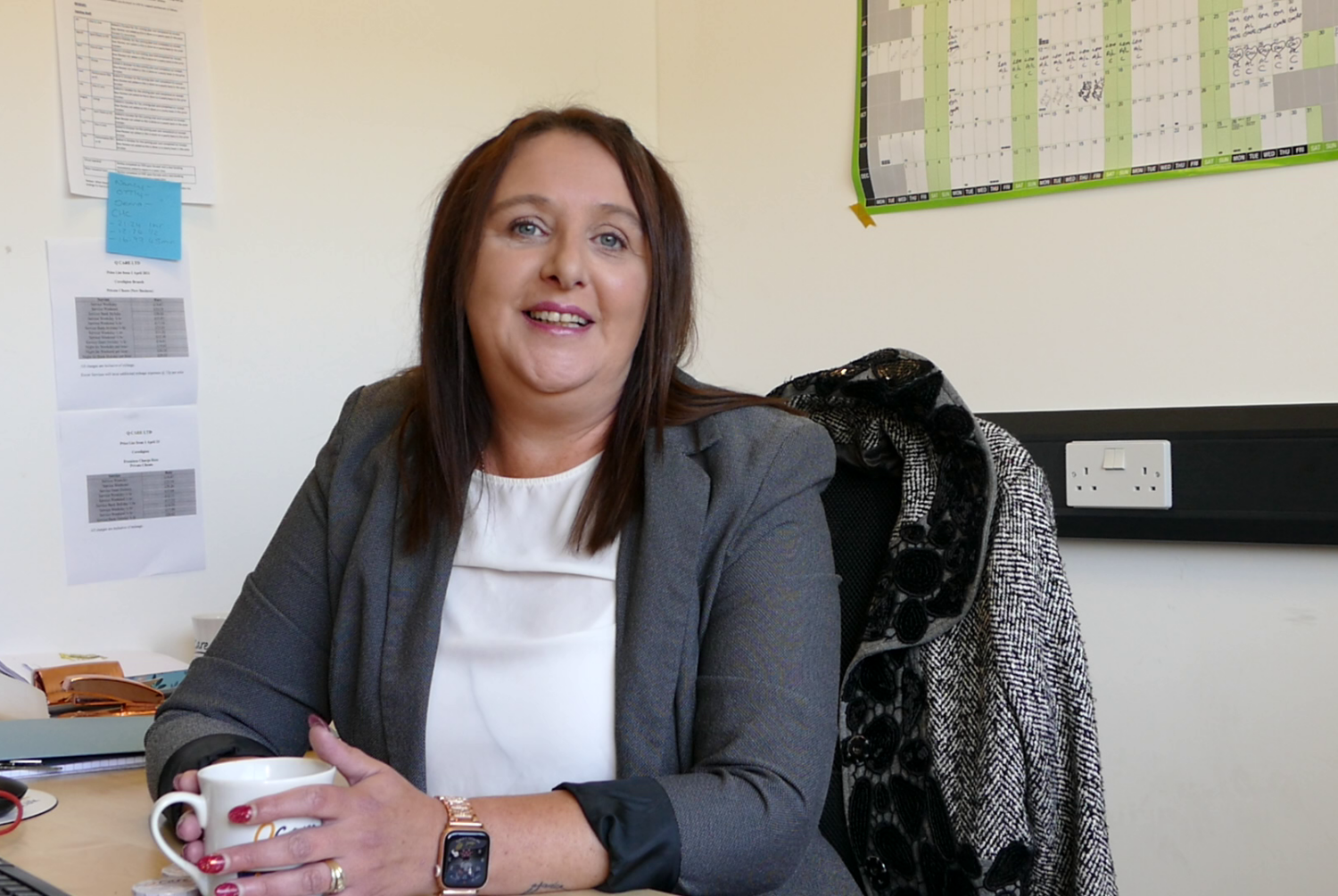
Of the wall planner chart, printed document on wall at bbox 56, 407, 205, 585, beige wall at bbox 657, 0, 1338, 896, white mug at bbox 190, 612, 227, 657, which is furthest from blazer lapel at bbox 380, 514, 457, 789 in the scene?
the wall planner chart

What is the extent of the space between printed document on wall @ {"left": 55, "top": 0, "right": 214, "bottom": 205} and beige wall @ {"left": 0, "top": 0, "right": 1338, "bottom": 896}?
0.03m

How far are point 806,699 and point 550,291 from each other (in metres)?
0.50

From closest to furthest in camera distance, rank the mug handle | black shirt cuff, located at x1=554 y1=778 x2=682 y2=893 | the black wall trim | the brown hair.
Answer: the mug handle < black shirt cuff, located at x1=554 y1=778 x2=682 y2=893 < the brown hair < the black wall trim

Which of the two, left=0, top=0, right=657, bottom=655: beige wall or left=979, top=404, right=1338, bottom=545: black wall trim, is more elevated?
left=0, top=0, right=657, bottom=655: beige wall

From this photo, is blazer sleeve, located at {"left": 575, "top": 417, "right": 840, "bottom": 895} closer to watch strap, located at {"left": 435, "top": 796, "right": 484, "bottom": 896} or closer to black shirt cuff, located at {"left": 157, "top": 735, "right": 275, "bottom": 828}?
watch strap, located at {"left": 435, "top": 796, "right": 484, "bottom": 896}

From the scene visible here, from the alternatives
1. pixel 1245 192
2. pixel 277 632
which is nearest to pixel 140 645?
pixel 277 632

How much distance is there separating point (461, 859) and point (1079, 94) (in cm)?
139

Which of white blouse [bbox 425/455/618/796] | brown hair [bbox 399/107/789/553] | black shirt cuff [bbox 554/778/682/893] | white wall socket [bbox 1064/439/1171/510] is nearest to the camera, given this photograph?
black shirt cuff [bbox 554/778/682/893]

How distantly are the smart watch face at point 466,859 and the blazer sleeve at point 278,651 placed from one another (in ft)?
1.28

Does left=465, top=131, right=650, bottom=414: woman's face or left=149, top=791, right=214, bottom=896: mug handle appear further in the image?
left=465, top=131, right=650, bottom=414: woman's face

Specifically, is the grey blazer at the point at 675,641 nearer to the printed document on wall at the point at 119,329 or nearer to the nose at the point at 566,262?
the nose at the point at 566,262

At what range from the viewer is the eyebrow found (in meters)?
1.36

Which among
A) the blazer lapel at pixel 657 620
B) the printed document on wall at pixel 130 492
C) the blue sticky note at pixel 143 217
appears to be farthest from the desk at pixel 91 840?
the blue sticky note at pixel 143 217

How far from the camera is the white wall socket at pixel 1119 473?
1687 mm
